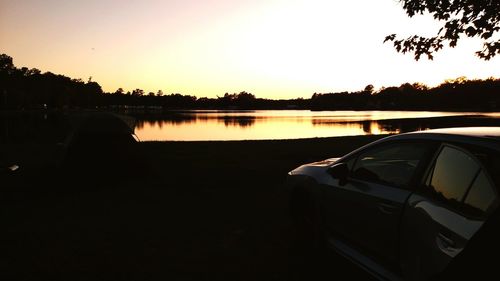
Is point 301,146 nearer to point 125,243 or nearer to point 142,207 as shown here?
point 142,207

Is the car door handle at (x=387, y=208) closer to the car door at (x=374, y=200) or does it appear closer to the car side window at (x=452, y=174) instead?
the car door at (x=374, y=200)

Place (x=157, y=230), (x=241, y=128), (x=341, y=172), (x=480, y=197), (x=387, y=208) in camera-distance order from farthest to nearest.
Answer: (x=241, y=128)
(x=157, y=230)
(x=341, y=172)
(x=387, y=208)
(x=480, y=197)

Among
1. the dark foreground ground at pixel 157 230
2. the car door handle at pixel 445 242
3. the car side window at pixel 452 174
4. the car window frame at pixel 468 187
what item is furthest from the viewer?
the dark foreground ground at pixel 157 230

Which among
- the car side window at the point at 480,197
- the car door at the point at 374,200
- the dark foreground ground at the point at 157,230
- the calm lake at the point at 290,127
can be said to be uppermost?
the car side window at the point at 480,197

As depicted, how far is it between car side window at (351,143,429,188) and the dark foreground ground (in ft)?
3.24

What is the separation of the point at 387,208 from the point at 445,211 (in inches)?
27.0

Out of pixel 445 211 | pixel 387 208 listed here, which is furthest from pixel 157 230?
pixel 445 211

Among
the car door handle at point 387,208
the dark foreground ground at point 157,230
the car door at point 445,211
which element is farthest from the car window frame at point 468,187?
the dark foreground ground at point 157,230

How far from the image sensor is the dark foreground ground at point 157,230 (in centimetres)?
475

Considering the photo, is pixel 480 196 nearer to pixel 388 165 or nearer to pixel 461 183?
pixel 461 183

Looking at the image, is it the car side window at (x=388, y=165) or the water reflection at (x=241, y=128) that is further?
the water reflection at (x=241, y=128)

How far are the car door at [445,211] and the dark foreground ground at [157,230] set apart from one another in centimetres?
89

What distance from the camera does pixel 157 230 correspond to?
6266 mm

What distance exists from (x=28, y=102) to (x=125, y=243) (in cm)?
A: 16609
